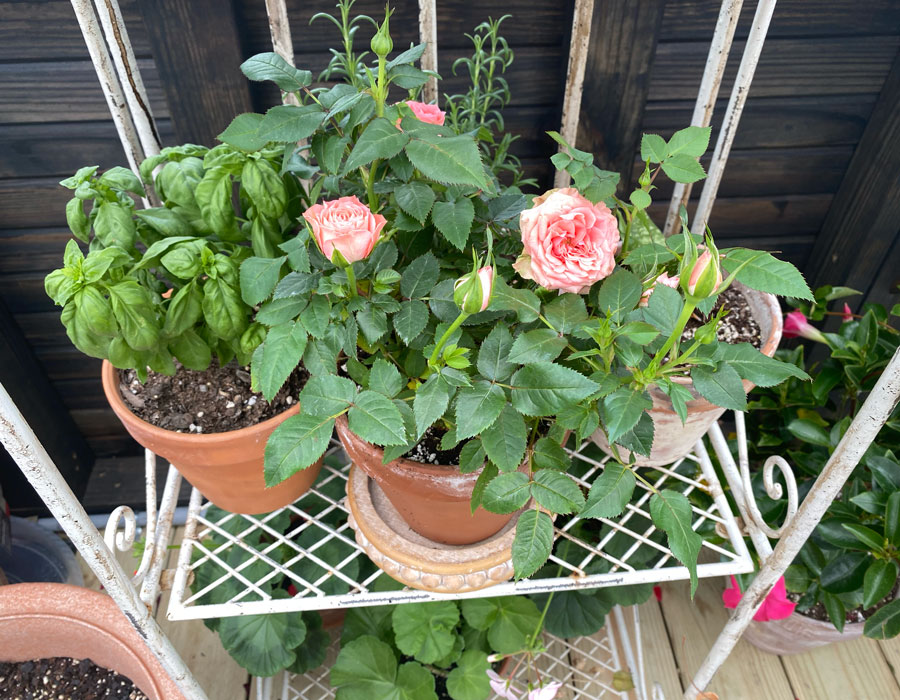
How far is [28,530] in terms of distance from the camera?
57.7 inches

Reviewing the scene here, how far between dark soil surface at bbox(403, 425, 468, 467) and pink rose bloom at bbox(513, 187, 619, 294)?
0.25 m

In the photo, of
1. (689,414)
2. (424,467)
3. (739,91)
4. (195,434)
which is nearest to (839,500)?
(689,414)

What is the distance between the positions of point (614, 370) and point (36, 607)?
885 mm

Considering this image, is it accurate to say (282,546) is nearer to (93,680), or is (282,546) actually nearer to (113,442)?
(93,680)

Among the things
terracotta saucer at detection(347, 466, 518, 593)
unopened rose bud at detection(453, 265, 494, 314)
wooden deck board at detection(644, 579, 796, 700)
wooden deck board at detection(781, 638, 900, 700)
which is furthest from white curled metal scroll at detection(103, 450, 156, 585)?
wooden deck board at detection(781, 638, 900, 700)

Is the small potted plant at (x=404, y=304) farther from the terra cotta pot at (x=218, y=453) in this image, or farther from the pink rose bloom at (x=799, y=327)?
the pink rose bloom at (x=799, y=327)

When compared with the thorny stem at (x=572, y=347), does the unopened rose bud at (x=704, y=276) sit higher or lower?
higher

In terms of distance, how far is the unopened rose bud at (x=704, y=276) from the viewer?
0.50 m

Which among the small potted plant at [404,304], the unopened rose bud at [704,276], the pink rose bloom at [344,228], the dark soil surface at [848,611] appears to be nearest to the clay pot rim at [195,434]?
the small potted plant at [404,304]

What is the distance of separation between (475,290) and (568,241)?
0.13 metres

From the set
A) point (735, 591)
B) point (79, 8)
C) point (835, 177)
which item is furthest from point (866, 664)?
point (79, 8)

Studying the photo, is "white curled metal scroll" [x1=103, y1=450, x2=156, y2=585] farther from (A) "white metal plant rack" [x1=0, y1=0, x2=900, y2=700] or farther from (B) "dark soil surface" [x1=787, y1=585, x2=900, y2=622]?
(B) "dark soil surface" [x1=787, y1=585, x2=900, y2=622]

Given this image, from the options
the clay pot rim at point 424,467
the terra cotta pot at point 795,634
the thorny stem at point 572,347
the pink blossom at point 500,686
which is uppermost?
the thorny stem at point 572,347

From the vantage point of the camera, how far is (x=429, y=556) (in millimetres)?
828
